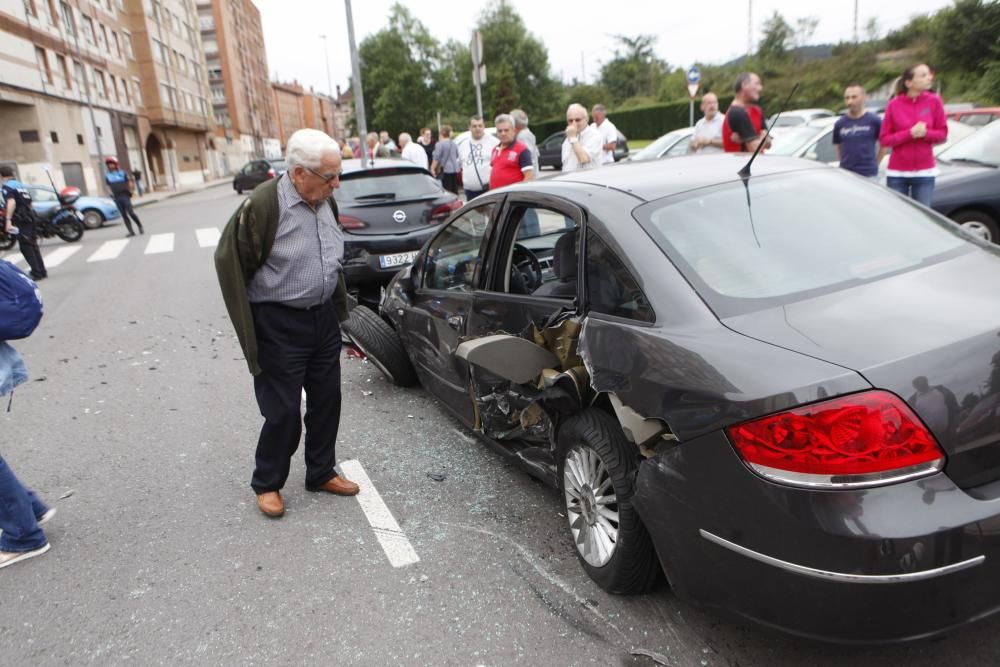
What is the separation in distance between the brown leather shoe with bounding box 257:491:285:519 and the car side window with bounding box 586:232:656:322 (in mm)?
1935

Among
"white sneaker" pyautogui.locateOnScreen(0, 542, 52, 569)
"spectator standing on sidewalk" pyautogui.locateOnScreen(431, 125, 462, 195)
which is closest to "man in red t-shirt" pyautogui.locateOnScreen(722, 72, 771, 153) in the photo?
"white sneaker" pyautogui.locateOnScreen(0, 542, 52, 569)

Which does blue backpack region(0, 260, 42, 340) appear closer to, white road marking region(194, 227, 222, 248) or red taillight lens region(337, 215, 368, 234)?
red taillight lens region(337, 215, 368, 234)

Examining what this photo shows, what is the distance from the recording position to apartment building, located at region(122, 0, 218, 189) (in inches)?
1812

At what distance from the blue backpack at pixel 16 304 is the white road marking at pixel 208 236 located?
446 inches

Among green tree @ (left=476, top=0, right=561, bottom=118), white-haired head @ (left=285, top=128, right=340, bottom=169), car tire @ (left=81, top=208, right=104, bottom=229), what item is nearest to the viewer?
white-haired head @ (left=285, top=128, right=340, bottom=169)

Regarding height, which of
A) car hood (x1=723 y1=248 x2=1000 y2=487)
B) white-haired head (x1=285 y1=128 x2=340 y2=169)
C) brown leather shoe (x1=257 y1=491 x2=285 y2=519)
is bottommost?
brown leather shoe (x1=257 y1=491 x2=285 y2=519)

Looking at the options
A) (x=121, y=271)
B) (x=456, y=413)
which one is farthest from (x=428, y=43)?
(x=456, y=413)

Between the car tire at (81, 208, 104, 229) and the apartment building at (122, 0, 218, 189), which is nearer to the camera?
the car tire at (81, 208, 104, 229)

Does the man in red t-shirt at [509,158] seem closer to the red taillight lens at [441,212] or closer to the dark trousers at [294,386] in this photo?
the red taillight lens at [441,212]

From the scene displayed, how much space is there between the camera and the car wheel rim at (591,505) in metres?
2.58

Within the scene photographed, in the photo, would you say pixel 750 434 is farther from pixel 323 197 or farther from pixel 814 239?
pixel 323 197

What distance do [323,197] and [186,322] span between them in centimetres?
524

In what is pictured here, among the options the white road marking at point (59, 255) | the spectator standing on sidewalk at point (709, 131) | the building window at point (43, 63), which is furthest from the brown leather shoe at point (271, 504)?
the building window at point (43, 63)

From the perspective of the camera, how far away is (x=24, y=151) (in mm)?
28781
